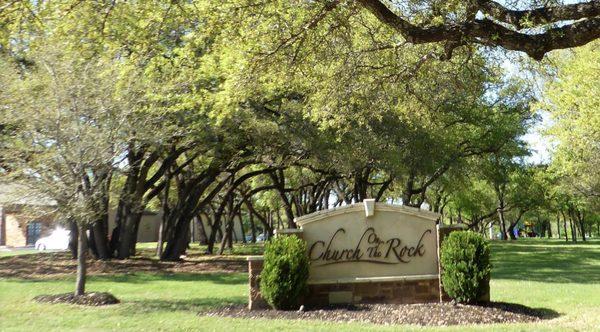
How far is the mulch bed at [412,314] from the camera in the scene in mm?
10438

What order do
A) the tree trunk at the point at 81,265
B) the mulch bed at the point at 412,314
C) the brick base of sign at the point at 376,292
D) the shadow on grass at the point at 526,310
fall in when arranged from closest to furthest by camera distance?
the mulch bed at the point at 412,314, the shadow on grass at the point at 526,310, the brick base of sign at the point at 376,292, the tree trunk at the point at 81,265

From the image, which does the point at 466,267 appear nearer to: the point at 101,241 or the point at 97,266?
the point at 97,266

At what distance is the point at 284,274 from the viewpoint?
1138cm

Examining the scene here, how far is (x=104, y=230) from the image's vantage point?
24.5 meters

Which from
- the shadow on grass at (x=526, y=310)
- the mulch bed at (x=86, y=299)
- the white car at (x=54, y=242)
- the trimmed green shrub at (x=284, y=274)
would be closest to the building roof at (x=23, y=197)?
the mulch bed at (x=86, y=299)

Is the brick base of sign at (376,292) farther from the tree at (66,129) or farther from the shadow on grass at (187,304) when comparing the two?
the tree at (66,129)

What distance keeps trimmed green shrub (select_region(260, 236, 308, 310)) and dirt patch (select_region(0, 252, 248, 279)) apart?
10.4 meters

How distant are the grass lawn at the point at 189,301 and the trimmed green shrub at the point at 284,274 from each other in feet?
3.38

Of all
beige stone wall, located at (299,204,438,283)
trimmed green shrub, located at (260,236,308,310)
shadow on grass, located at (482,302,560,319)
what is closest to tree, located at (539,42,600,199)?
beige stone wall, located at (299,204,438,283)

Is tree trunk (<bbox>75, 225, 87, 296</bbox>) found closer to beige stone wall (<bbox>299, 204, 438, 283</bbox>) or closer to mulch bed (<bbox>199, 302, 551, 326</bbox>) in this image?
mulch bed (<bbox>199, 302, 551, 326</bbox>)

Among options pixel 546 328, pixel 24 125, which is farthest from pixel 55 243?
pixel 546 328

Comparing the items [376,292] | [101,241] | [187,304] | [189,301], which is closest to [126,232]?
[101,241]

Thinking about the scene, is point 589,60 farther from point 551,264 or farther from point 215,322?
point 215,322

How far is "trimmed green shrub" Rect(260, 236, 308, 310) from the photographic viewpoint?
37.2ft
